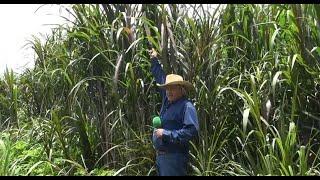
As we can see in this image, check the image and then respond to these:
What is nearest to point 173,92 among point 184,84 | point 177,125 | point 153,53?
point 184,84

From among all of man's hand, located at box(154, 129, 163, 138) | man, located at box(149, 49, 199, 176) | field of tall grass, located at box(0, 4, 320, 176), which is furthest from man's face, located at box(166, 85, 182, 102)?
man's hand, located at box(154, 129, 163, 138)

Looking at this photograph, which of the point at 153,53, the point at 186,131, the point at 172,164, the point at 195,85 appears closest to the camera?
the point at 186,131

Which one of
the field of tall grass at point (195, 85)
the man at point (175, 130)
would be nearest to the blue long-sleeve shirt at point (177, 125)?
the man at point (175, 130)

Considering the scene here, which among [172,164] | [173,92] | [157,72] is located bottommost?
[172,164]

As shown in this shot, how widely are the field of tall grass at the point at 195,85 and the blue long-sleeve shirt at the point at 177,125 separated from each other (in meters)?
Result: 0.14

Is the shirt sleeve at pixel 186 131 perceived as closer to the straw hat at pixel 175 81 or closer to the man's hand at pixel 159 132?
the man's hand at pixel 159 132

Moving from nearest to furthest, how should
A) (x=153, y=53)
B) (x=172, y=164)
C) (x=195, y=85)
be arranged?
(x=172, y=164) → (x=195, y=85) → (x=153, y=53)

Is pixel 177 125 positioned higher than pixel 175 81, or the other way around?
pixel 175 81

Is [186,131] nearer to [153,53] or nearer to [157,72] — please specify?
[157,72]

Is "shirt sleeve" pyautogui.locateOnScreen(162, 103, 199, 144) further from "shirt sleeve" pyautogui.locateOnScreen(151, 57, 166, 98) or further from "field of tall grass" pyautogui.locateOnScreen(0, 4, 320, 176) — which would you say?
"shirt sleeve" pyautogui.locateOnScreen(151, 57, 166, 98)

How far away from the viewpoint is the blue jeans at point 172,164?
2.66m

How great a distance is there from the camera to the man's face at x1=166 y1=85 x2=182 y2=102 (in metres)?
2.71

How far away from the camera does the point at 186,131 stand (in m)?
2.56

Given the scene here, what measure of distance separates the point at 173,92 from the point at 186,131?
0.94 feet
